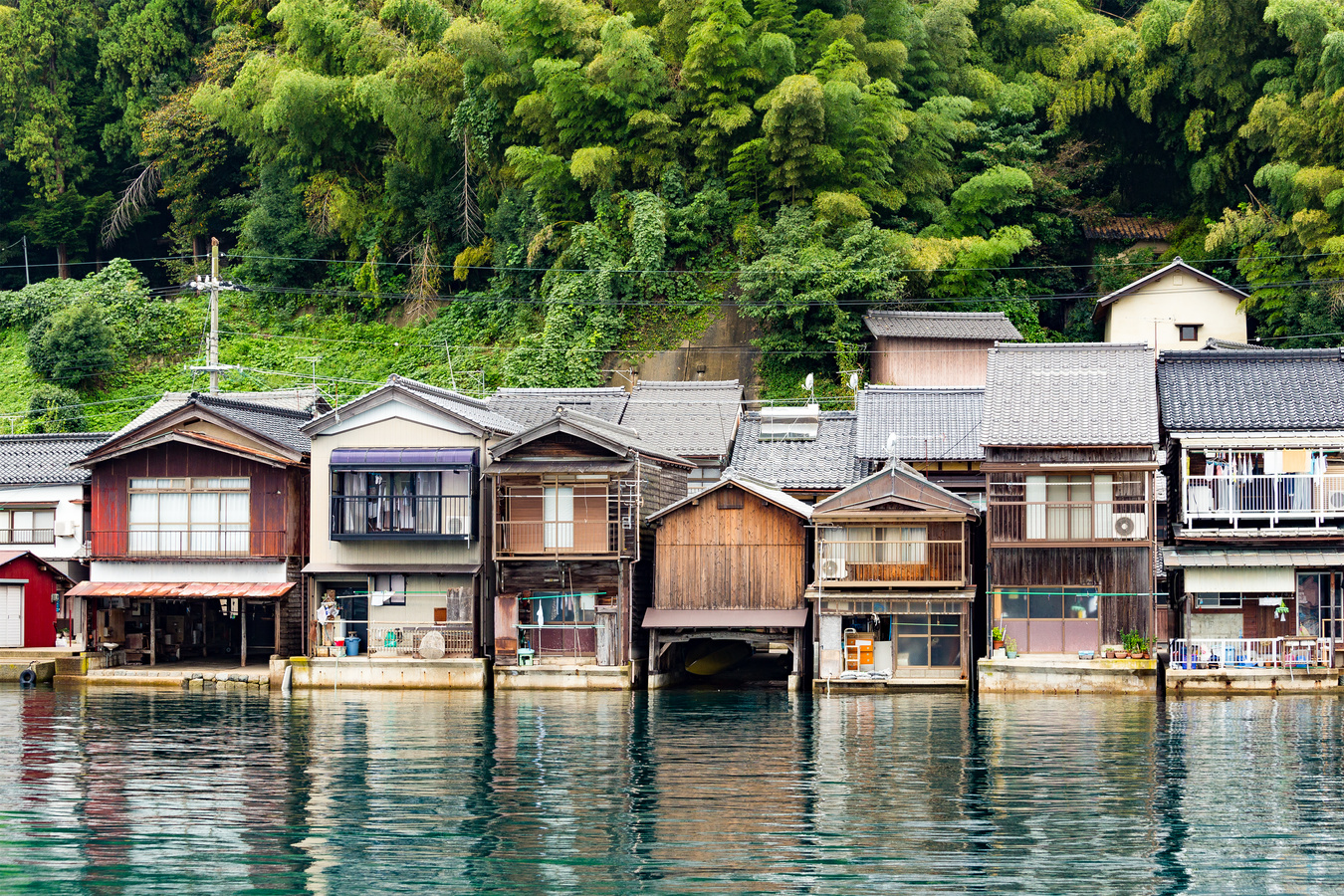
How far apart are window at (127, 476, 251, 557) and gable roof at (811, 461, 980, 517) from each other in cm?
1593

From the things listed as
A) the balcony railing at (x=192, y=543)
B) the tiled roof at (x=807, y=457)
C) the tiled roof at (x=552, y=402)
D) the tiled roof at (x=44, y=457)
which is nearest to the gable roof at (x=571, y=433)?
the tiled roof at (x=807, y=457)

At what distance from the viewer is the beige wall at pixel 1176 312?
2053 inches

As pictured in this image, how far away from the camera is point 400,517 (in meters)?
40.5

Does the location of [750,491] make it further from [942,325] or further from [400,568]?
[942,325]

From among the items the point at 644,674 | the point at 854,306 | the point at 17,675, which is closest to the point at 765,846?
the point at 644,674

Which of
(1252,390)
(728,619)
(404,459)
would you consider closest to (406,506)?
(404,459)

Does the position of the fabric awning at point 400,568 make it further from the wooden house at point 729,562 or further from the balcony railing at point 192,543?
the wooden house at point 729,562

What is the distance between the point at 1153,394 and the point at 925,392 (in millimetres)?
8385

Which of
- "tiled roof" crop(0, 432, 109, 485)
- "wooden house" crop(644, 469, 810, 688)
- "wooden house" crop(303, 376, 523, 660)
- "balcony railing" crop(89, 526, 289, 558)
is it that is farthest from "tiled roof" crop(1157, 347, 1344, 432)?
"tiled roof" crop(0, 432, 109, 485)

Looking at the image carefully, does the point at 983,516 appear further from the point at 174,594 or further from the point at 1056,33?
the point at 1056,33

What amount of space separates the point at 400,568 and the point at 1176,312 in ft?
92.9

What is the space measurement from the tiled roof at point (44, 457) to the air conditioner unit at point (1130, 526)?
1118 inches

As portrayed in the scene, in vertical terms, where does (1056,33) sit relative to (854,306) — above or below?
above

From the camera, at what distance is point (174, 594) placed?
41.1 meters
